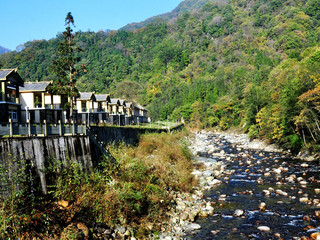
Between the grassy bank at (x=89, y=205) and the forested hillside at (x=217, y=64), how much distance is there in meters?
18.8

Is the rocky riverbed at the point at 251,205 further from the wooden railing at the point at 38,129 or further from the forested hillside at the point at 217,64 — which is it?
the forested hillside at the point at 217,64

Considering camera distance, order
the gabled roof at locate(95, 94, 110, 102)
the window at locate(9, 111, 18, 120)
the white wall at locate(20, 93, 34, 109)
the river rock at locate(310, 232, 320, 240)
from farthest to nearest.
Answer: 1. the gabled roof at locate(95, 94, 110, 102)
2. the white wall at locate(20, 93, 34, 109)
3. the window at locate(9, 111, 18, 120)
4. the river rock at locate(310, 232, 320, 240)

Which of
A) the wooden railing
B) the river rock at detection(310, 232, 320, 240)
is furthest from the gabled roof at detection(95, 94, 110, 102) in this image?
the river rock at detection(310, 232, 320, 240)

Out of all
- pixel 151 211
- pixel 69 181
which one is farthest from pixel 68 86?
pixel 151 211

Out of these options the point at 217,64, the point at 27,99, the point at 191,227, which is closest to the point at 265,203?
the point at 191,227

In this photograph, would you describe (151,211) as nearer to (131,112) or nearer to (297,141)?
(297,141)

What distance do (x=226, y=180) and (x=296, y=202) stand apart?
6067 millimetres

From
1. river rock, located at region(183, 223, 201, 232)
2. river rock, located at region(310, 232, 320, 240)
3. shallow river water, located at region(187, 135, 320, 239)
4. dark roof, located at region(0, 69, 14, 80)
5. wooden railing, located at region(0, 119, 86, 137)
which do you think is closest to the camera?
river rock, located at region(310, 232, 320, 240)

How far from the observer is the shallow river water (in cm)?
1100

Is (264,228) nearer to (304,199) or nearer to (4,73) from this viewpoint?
(304,199)

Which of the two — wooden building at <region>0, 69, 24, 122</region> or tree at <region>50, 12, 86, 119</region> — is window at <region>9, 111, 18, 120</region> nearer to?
wooden building at <region>0, 69, 24, 122</region>

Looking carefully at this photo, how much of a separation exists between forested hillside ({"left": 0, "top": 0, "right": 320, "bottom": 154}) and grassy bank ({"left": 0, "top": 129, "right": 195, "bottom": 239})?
1876cm

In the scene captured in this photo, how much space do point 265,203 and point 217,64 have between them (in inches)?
4786

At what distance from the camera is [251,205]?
46.1 ft
